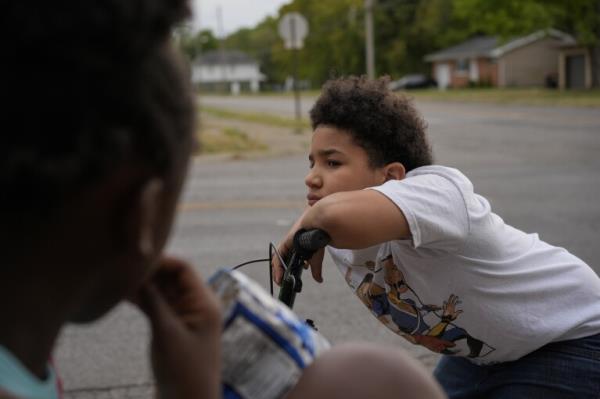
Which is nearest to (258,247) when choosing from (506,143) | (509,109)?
(506,143)

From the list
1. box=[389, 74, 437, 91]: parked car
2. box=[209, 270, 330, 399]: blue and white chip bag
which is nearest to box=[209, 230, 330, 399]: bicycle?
box=[209, 270, 330, 399]: blue and white chip bag

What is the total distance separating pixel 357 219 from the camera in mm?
1906

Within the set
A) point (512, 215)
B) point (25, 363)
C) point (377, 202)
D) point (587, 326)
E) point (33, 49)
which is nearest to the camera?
point (33, 49)

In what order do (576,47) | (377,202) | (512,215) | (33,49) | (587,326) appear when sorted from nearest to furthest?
(33,49), (377,202), (587,326), (512,215), (576,47)

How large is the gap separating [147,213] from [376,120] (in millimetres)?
1640

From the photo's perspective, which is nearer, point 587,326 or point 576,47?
point 587,326

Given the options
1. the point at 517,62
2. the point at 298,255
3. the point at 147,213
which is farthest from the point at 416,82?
the point at 147,213

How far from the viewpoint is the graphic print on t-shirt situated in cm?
236

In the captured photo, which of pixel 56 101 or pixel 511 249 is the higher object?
pixel 56 101

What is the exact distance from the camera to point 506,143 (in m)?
18.1

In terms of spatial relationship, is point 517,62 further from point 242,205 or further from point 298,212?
point 298,212

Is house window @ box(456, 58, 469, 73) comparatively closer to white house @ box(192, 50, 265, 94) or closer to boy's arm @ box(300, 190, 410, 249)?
white house @ box(192, 50, 265, 94)

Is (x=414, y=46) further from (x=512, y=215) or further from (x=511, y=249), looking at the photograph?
(x=511, y=249)

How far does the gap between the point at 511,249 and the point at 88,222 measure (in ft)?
5.59
